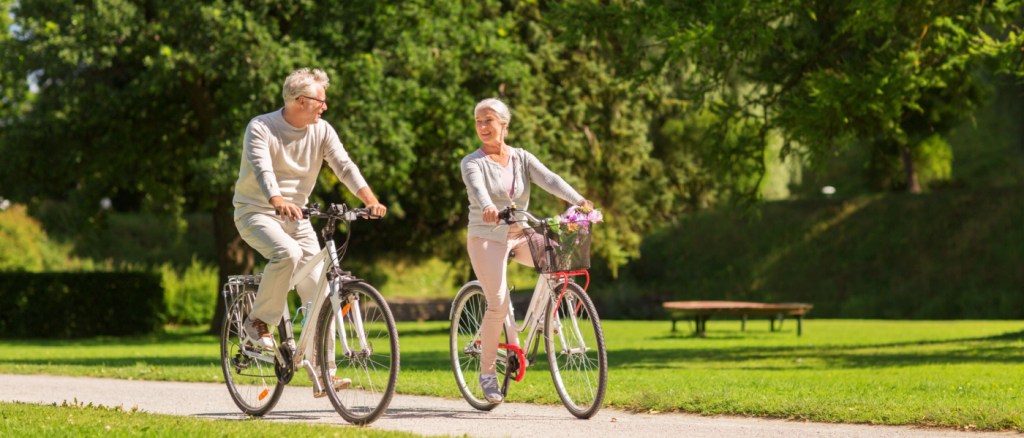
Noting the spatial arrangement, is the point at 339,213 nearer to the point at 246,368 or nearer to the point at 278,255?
the point at 278,255

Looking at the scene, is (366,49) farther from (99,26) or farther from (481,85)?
(99,26)

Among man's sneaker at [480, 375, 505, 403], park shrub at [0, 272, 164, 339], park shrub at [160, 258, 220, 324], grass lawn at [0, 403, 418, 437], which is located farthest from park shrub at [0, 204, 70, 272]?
man's sneaker at [480, 375, 505, 403]

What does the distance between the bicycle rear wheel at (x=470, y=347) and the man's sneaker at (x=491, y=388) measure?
11 centimetres

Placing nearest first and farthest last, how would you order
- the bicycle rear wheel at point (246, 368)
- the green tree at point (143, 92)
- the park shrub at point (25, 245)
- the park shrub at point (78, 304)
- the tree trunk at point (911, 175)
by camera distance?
the bicycle rear wheel at point (246, 368) < the green tree at point (143, 92) < the park shrub at point (78, 304) < the park shrub at point (25, 245) < the tree trunk at point (911, 175)

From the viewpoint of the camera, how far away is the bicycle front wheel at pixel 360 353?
7.97 metres

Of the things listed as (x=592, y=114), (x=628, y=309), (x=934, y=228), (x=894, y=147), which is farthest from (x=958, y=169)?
(x=592, y=114)

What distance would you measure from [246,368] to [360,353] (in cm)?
135

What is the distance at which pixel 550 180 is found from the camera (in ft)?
29.0

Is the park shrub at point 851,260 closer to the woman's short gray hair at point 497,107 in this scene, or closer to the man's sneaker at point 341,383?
the woman's short gray hair at point 497,107

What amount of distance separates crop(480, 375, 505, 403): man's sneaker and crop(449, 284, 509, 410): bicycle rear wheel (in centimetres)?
11

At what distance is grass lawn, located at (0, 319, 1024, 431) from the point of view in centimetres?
925

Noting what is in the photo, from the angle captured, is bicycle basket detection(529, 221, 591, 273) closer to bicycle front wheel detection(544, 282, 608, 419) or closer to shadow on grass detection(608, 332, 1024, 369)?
bicycle front wheel detection(544, 282, 608, 419)

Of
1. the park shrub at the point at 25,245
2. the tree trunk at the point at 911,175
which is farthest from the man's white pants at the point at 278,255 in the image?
the tree trunk at the point at 911,175

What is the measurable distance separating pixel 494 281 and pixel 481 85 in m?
17.8
